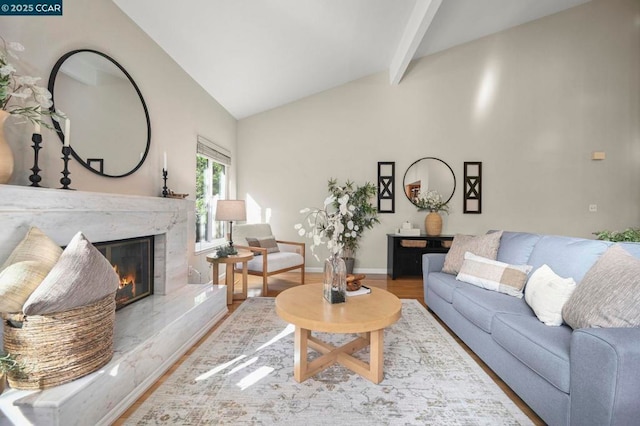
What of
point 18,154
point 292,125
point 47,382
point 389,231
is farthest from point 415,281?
point 18,154

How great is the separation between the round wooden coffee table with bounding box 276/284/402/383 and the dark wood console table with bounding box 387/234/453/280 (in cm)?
243

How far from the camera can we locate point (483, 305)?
6.23 ft

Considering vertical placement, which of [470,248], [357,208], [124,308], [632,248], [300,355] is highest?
[357,208]

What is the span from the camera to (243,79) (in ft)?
12.2

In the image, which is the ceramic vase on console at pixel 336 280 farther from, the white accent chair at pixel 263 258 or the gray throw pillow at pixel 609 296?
the white accent chair at pixel 263 258

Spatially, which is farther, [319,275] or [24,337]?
[319,275]

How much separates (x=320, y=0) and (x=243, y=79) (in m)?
1.45

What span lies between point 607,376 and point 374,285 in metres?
2.95

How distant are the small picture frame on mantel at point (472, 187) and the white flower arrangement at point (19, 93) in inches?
198

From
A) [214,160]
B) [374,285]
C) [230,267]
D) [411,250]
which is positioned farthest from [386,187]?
[230,267]

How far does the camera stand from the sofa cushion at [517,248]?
2.28 metres

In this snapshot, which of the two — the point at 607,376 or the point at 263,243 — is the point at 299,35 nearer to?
the point at 263,243

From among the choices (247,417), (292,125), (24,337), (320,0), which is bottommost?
(247,417)

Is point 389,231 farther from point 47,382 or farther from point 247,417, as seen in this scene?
point 47,382
